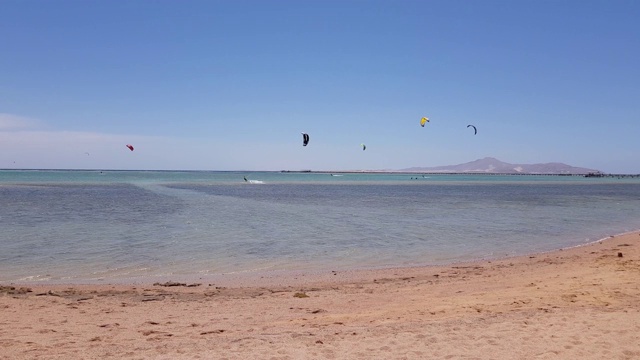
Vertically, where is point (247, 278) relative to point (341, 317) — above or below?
below

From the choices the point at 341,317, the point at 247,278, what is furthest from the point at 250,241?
the point at 341,317

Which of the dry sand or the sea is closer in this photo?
the dry sand

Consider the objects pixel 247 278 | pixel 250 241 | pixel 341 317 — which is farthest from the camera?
pixel 250 241

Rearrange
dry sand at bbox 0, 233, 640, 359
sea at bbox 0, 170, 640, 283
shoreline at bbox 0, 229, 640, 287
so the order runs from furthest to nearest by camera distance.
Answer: sea at bbox 0, 170, 640, 283 < shoreline at bbox 0, 229, 640, 287 < dry sand at bbox 0, 233, 640, 359

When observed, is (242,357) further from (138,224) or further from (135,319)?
(138,224)

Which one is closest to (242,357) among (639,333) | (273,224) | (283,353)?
(283,353)

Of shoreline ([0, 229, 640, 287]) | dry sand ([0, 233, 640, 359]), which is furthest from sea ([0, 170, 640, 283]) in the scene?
dry sand ([0, 233, 640, 359])

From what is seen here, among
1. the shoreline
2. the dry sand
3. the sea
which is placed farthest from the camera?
the sea

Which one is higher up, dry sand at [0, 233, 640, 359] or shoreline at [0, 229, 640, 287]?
dry sand at [0, 233, 640, 359]

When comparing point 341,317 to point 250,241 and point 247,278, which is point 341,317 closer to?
point 247,278

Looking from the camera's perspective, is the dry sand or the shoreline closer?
the dry sand

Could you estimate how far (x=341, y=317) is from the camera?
7809 millimetres

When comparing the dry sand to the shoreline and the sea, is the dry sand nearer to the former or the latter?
the shoreline

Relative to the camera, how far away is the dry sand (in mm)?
6055
